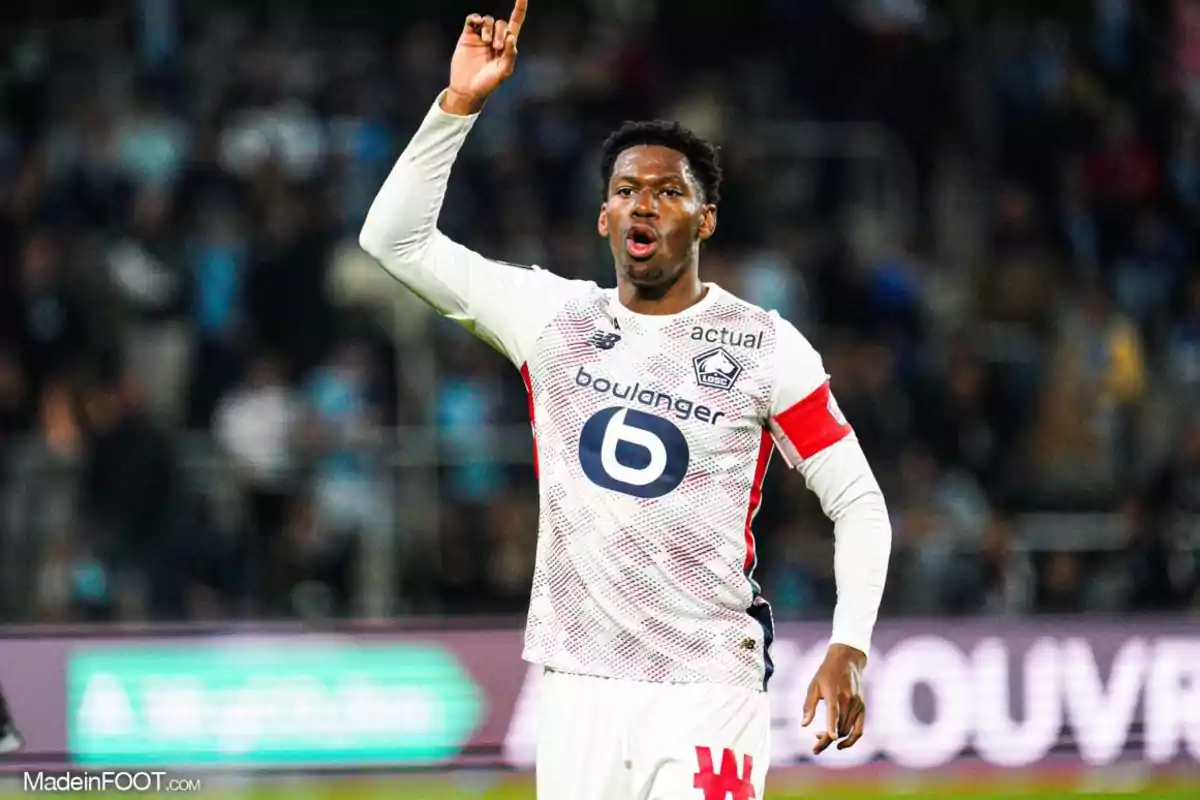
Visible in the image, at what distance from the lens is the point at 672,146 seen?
4910 millimetres

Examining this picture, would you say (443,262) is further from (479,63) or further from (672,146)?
(672,146)

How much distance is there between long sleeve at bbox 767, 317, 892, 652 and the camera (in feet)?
15.6

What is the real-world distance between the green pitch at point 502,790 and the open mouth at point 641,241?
4641 mm

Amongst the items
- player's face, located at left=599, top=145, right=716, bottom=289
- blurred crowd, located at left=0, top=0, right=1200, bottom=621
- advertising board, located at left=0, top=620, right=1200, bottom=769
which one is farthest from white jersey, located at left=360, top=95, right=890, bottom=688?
blurred crowd, located at left=0, top=0, right=1200, bottom=621

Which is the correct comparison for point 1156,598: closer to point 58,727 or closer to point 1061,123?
point 1061,123

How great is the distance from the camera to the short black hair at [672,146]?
16.1 feet

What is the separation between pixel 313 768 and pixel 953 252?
6887 millimetres

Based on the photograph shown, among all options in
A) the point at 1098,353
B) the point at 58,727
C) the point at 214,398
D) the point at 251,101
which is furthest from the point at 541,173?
the point at 58,727

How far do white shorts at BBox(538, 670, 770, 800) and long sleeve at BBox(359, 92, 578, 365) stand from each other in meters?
0.84

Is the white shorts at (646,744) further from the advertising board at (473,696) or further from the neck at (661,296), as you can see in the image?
the advertising board at (473,696)

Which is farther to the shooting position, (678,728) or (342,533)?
(342,533)

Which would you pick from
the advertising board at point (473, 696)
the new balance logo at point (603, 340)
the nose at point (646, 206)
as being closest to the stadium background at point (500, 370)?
the advertising board at point (473, 696)

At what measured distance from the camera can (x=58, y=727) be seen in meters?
8.81

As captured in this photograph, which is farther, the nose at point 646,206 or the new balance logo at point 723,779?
the nose at point 646,206
